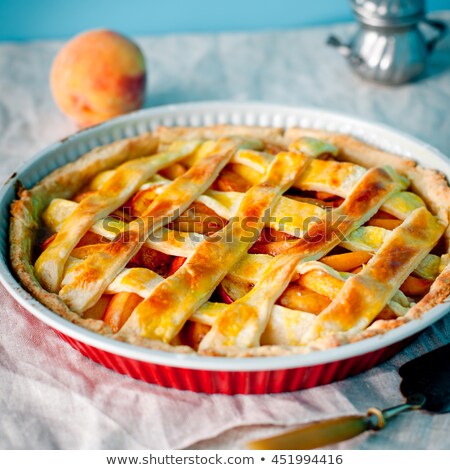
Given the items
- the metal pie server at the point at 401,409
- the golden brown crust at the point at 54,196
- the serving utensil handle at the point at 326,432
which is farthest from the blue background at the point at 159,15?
the serving utensil handle at the point at 326,432

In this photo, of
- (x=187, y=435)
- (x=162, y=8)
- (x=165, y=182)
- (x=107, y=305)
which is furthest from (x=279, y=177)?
(x=162, y=8)

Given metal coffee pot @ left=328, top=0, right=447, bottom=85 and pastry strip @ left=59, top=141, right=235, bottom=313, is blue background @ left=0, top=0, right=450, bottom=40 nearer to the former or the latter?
metal coffee pot @ left=328, top=0, right=447, bottom=85

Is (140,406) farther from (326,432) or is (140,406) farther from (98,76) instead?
(98,76)

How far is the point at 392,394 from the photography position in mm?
1471

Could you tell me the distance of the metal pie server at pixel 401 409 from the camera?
1.36 meters

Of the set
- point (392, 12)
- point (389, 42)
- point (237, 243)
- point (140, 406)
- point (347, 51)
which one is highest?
point (392, 12)

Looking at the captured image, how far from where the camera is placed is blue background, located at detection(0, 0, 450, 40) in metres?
3.26

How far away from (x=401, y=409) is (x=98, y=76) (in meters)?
1.67

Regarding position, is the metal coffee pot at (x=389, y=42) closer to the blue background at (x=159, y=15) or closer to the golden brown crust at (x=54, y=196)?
the blue background at (x=159, y=15)

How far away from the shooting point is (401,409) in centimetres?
140

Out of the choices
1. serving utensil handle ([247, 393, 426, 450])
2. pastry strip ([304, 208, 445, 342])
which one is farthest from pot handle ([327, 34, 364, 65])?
serving utensil handle ([247, 393, 426, 450])

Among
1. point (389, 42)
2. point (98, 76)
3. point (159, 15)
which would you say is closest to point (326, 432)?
point (98, 76)

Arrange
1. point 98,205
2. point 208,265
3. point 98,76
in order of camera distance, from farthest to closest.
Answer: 1. point 98,76
2. point 98,205
3. point 208,265

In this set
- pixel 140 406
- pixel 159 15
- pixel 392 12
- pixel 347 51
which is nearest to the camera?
pixel 140 406
